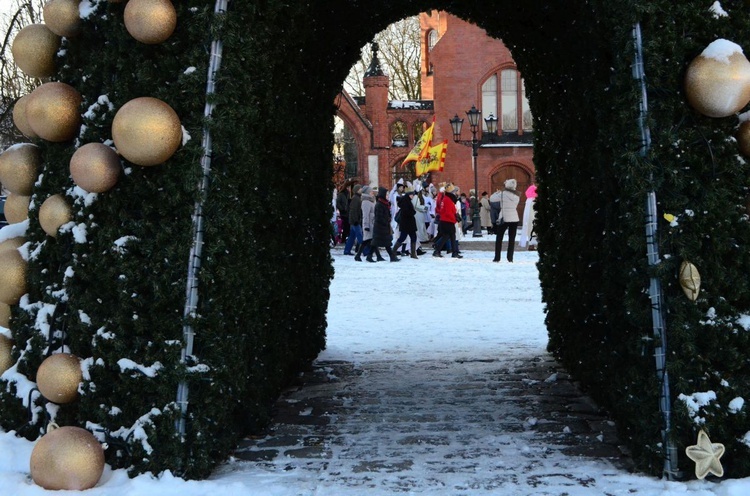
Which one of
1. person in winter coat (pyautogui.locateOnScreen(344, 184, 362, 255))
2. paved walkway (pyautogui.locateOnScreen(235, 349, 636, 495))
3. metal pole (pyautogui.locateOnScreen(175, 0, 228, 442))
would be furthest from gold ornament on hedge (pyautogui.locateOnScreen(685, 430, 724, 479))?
person in winter coat (pyautogui.locateOnScreen(344, 184, 362, 255))

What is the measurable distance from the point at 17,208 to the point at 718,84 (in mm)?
3877

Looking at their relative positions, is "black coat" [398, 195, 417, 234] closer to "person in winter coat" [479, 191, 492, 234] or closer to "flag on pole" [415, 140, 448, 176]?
"person in winter coat" [479, 191, 492, 234]

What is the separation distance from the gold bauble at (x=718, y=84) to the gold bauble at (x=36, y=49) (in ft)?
10.8

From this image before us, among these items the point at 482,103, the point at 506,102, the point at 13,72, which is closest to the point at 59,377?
the point at 13,72

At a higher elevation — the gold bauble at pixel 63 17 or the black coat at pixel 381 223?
the gold bauble at pixel 63 17

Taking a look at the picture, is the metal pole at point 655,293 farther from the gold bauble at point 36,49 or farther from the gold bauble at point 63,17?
the gold bauble at point 36,49

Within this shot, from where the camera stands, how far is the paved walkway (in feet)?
13.1

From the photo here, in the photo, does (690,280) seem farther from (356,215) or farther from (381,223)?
(356,215)

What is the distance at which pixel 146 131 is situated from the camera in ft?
12.2

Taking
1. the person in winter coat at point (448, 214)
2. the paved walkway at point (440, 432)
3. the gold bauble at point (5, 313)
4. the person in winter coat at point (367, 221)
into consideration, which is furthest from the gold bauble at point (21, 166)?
the person in winter coat at point (448, 214)

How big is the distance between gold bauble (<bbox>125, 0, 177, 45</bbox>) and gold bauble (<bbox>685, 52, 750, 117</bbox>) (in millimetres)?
2487

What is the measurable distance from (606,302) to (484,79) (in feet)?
131

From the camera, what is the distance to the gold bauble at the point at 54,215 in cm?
408

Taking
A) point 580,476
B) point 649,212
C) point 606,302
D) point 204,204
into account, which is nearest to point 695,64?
point 649,212
